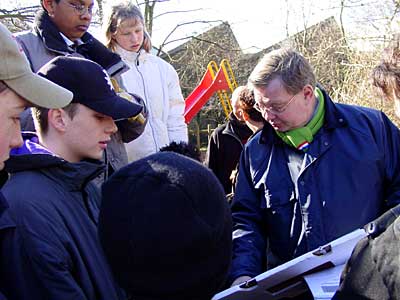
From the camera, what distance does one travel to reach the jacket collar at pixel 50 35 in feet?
9.65

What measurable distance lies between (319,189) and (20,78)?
1427mm

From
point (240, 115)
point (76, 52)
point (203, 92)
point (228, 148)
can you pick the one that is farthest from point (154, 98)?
point (203, 92)

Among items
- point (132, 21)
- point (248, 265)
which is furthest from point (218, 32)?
point (248, 265)

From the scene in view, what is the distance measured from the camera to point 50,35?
296 centimetres

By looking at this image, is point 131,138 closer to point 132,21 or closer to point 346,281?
point 132,21

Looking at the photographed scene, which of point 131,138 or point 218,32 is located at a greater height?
point 131,138

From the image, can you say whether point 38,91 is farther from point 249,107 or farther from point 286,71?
point 249,107

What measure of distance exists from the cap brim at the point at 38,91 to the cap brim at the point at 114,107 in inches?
13.3

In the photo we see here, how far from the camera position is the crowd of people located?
120cm

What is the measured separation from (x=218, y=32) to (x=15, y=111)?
834 inches

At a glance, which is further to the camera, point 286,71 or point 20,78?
point 286,71

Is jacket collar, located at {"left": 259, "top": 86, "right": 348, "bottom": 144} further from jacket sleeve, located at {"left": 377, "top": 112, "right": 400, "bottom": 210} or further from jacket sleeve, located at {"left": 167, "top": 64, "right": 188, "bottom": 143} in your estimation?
jacket sleeve, located at {"left": 167, "top": 64, "right": 188, "bottom": 143}

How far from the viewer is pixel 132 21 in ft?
11.9

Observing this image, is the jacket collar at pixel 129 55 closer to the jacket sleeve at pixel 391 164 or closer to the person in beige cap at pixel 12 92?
the jacket sleeve at pixel 391 164
